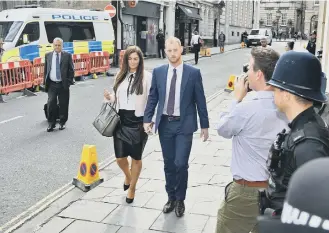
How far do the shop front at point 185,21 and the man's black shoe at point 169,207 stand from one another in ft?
97.4

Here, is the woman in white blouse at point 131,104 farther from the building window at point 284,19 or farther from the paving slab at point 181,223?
the building window at point 284,19

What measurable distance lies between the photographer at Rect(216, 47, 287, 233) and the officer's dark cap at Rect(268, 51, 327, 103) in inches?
31.1

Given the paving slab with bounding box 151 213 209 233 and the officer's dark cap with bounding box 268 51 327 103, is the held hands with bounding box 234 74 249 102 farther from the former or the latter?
the paving slab with bounding box 151 213 209 233

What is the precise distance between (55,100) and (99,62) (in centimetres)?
1030

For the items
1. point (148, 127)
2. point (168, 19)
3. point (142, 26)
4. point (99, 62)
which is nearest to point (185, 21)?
point (168, 19)

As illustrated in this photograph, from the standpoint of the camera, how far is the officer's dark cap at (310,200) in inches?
39.0

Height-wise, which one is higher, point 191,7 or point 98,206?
point 191,7

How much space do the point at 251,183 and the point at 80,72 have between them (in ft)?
49.9

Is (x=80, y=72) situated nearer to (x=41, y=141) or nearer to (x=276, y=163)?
(x=41, y=141)

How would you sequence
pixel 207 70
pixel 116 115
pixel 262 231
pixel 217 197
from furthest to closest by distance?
pixel 207 70, pixel 217 197, pixel 116 115, pixel 262 231

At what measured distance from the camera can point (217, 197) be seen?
525cm

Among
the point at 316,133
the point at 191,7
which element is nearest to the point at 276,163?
the point at 316,133

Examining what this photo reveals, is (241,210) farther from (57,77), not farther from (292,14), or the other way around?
(292,14)

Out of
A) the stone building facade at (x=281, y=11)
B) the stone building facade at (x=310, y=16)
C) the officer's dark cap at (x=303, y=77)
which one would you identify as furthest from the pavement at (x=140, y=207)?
the stone building facade at (x=310, y=16)
